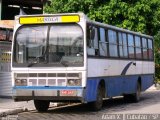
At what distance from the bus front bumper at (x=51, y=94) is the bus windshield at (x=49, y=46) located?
2.51 feet

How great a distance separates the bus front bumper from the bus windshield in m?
0.77

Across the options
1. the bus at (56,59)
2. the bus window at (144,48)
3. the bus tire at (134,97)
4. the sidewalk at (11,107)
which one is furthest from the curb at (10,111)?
the bus window at (144,48)

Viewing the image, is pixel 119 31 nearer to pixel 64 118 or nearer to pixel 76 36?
pixel 76 36

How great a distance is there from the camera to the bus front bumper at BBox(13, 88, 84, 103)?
53.2 feet

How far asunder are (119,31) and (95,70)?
11.8 feet

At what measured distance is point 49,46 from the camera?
1666cm

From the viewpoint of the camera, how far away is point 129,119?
49.9ft

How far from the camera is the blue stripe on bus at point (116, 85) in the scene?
16.9 m

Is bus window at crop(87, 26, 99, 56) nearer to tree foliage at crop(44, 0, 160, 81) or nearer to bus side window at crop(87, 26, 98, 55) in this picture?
bus side window at crop(87, 26, 98, 55)

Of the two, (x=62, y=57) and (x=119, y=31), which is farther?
(x=119, y=31)

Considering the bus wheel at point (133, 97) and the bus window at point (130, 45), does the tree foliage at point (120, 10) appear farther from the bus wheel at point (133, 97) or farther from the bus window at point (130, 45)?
the bus window at point (130, 45)

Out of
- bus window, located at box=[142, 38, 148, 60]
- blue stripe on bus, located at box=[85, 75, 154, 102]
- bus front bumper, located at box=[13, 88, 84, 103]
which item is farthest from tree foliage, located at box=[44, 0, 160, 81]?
bus front bumper, located at box=[13, 88, 84, 103]

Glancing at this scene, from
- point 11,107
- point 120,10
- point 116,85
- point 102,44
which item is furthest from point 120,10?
point 11,107

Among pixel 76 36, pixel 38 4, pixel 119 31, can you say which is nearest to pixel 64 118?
pixel 76 36
